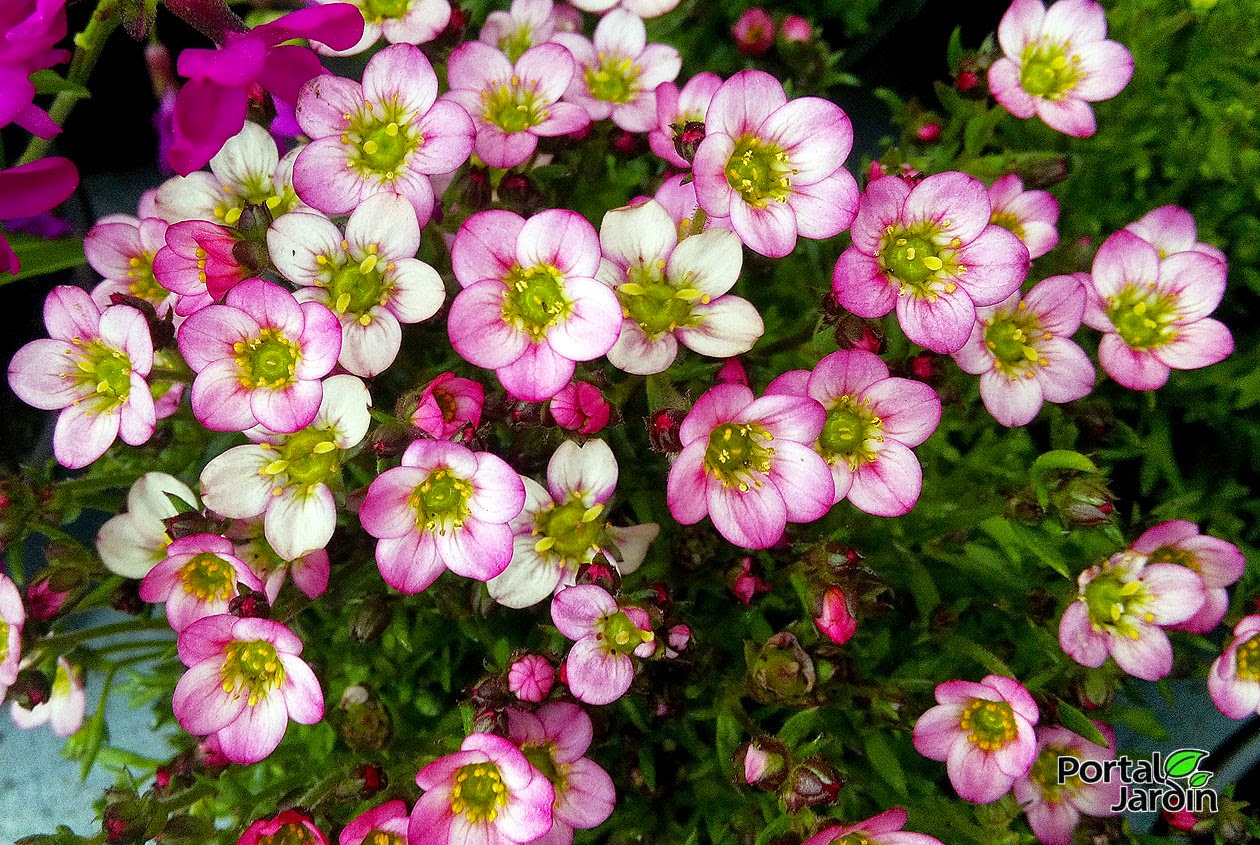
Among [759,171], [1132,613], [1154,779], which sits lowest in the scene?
[1154,779]

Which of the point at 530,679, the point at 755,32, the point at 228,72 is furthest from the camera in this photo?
the point at 755,32

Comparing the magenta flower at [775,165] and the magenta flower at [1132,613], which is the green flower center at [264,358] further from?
the magenta flower at [1132,613]

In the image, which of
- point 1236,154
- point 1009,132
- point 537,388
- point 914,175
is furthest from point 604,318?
point 1236,154

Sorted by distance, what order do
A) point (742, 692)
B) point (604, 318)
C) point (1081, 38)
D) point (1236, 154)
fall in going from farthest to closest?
point (1236, 154) → point (1081, 38) → point (742, 692) → point (604, 318)

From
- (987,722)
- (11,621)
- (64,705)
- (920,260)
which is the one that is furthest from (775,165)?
(64,705)

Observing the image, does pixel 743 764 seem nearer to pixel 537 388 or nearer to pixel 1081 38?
pixel 537 388

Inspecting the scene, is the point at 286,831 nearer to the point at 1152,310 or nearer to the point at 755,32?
the point at 1152,310

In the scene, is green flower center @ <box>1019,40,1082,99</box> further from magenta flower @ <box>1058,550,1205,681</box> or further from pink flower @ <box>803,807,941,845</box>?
pink flower @ <box>803,807,941,845</box>
